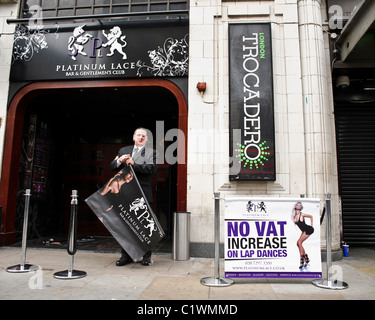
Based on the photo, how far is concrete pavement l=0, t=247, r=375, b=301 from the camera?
352 centimetres

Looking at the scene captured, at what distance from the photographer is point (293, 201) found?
13.6 feet

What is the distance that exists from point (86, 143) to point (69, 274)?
5576 mm

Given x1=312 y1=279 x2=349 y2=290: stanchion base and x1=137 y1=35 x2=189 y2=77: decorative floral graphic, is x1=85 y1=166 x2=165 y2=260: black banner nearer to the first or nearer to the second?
x1=312 y1=279 x2=349 y2=290: stanchion base

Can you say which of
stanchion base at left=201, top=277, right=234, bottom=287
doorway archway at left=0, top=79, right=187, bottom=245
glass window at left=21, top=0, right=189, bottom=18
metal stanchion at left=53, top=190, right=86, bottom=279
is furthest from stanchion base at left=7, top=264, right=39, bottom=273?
glass window at left=21, top=0, right=189, bottom=18

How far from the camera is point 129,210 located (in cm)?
488

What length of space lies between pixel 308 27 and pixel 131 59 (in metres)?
4.09

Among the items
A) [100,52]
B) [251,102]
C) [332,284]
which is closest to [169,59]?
[100,52]

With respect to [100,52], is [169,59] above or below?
below

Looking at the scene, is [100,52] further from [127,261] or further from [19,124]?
[127,261]

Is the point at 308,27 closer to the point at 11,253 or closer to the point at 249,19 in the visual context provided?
the point at 249,19

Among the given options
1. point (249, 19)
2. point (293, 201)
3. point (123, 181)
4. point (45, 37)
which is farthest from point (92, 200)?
point (249, 19)

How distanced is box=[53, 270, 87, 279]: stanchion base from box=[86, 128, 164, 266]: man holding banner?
73cm

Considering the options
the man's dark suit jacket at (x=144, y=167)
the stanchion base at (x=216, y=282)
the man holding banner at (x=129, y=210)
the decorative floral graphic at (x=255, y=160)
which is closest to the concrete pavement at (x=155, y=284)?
the stanchion base at (x=216, y=282)
